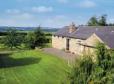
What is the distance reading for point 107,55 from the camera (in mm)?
13211

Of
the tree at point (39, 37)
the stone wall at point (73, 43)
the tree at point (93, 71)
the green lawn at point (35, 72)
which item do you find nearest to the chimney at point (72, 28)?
the stone wall at point (73, 43)

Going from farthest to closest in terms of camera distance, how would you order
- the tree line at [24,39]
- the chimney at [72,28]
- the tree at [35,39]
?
the tree at [35,39], the tree line at [24,39], the chimney at [72,28]

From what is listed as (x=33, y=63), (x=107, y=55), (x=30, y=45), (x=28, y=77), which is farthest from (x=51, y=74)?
(x=30, y=45)

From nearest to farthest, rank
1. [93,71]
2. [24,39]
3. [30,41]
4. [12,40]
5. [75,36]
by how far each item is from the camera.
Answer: [93,71]
[75,36]
[12,40]
[30,41]
[24,39]

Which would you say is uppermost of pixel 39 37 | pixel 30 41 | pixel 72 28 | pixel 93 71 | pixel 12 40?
pixel 72 28

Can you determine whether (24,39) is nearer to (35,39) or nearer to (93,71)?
(35,39)

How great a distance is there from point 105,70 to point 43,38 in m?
53.8

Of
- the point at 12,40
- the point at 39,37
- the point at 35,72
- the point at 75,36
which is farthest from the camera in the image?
the point at 39,37

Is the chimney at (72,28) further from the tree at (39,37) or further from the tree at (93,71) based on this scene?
the tree at (93,71)

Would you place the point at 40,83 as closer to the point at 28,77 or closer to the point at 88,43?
the point at 28,77

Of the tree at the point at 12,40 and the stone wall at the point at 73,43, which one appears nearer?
the stone wall at the point at 73,43

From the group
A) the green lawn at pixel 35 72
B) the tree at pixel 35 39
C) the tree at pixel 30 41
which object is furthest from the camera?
the tree at pixel 35 39

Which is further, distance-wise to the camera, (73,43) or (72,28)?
(72,28)

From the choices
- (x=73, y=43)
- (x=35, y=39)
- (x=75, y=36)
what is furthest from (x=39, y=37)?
(x=75, y=36)
